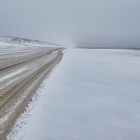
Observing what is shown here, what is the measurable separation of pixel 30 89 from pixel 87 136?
4.07 m

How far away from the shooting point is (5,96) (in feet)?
22.4

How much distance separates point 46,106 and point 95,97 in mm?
1681

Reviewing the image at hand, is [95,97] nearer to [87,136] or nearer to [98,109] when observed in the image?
[98,109]

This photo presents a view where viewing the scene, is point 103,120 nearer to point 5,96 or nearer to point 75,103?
point 75,103

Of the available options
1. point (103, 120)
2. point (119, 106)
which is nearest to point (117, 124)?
point (103, 120)

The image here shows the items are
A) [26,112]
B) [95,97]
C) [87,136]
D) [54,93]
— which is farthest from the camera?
[54,93]

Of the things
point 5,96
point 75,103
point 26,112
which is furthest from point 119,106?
point 5,96

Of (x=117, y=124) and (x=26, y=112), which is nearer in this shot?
(x=117, y=124)

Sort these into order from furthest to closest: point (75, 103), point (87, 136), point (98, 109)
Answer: point (75, 103)
point (98, 109)
point (87, 136)

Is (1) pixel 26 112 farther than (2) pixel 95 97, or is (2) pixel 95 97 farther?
(2) pixel 95 97

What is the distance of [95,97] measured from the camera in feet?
23.8

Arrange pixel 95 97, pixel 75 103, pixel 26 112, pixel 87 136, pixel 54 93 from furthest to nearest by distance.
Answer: pixel 54 93, pixel 95 97, pixel 75 103, pixel 26 112, pixel 87 136

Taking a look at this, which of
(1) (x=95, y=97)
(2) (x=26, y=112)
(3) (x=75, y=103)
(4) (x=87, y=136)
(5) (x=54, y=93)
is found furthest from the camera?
(5) (x=54, y=93)

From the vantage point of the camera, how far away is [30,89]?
797 centimetres
